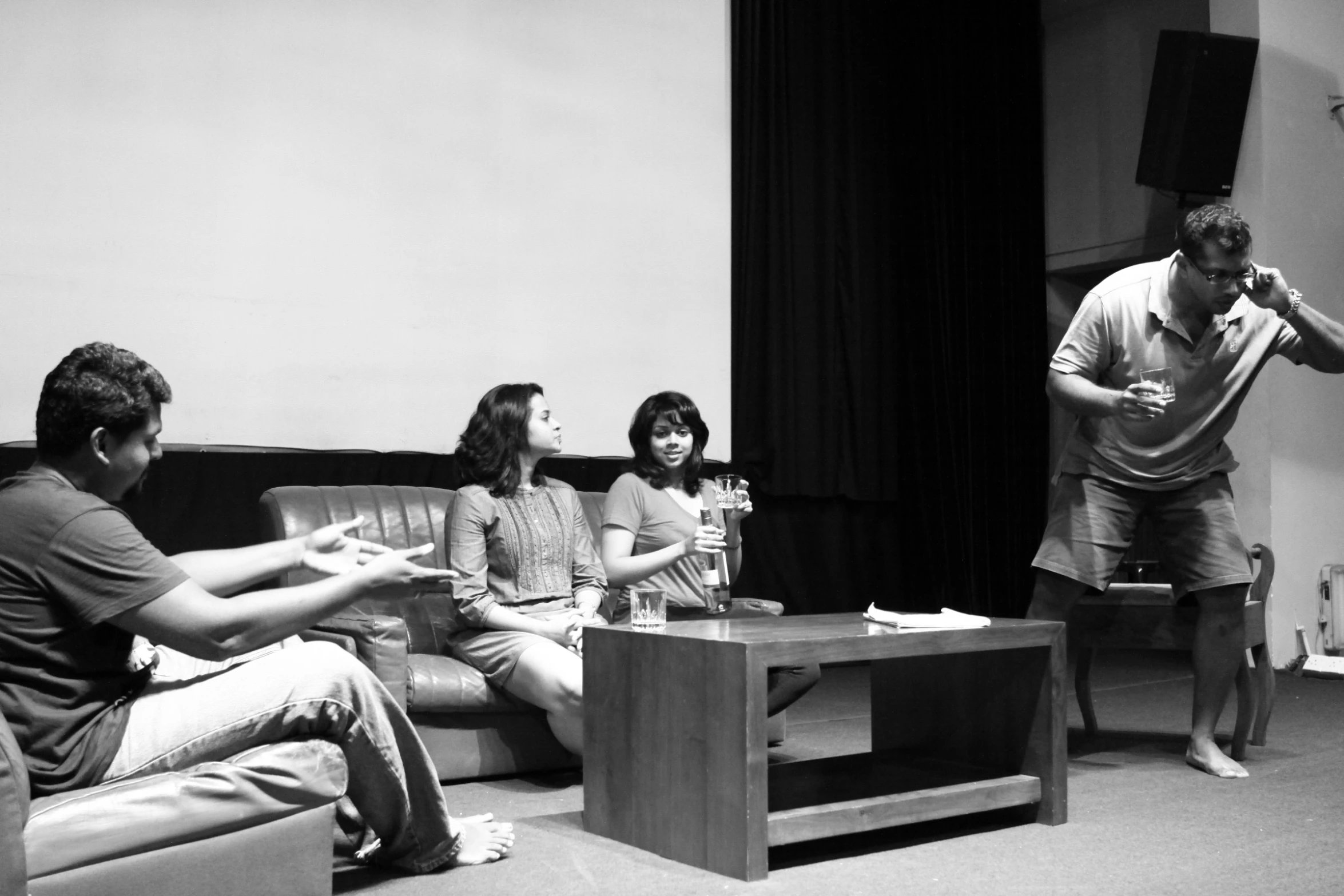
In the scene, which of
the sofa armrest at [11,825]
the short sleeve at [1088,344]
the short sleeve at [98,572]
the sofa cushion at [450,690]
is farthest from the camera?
the short sleeve at [1088,344]

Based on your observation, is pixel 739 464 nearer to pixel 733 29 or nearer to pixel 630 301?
pixel 630 301

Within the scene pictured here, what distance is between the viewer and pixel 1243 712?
10.8ft

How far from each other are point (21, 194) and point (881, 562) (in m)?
4.20

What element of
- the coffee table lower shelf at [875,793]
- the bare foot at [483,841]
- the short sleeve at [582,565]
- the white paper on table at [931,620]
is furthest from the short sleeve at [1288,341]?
the bare foot at [483,841]

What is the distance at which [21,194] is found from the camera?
12.4 ft

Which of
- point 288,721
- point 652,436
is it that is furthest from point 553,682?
point 288,721

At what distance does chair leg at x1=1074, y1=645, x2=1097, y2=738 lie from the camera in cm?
366

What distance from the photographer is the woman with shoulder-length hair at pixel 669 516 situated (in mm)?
3318

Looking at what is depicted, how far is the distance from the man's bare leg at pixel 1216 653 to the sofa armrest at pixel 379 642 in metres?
1.90

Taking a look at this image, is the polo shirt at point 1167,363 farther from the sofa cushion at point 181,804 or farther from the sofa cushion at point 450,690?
the sofa cushion at point 181,804

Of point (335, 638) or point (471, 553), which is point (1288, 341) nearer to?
point (471, 553)

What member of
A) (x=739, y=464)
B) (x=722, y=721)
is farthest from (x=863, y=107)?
(x=722, y=721)

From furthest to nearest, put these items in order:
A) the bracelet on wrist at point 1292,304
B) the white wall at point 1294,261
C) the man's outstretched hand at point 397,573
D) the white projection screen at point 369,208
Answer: the white wall at point 1294,261 → the white projection screen at point 369,208 → the bracelet on wrist at point 1292,304 → the man's outstretched hand at point 397,573

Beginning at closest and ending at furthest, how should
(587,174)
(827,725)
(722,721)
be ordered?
(722,721), (827,725), (587,174)
